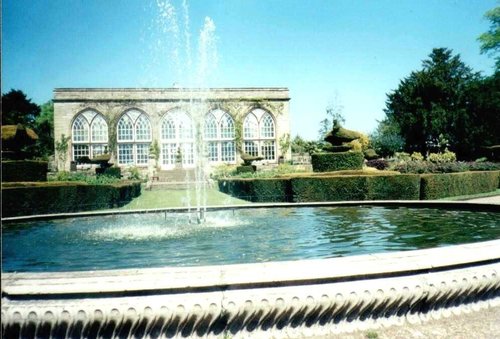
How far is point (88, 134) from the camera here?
4078 centimetres

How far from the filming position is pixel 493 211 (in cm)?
925

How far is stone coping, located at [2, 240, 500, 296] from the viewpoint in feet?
9.18

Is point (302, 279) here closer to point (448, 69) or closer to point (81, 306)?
point (81, 306)

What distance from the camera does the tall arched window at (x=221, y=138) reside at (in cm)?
4359

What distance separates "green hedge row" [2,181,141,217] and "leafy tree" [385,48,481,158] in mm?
38613

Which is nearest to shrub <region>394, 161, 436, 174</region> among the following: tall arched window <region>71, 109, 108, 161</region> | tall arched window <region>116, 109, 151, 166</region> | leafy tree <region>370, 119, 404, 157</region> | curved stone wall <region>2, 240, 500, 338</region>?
curved stone wall <region>2, 240, 500, 338</region>

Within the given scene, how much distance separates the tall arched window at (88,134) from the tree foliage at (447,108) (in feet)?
114

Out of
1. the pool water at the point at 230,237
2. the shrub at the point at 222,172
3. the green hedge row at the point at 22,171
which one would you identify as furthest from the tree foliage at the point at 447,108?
the green hedge row at the point at 22,171

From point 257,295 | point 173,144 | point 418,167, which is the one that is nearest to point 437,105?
point 418,167

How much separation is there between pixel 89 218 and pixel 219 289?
9145 millimetres

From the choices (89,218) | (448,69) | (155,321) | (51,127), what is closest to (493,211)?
(155,321)

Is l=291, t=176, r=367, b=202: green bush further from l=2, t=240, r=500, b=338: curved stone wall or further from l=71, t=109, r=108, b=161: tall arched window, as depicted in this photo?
l=71, t=109, r=108, b=161: tall arched window

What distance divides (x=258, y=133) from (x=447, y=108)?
72.9 ft

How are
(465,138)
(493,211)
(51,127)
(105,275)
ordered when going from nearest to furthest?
(105,275)
(493,211)
(465,138)
(51,127)
